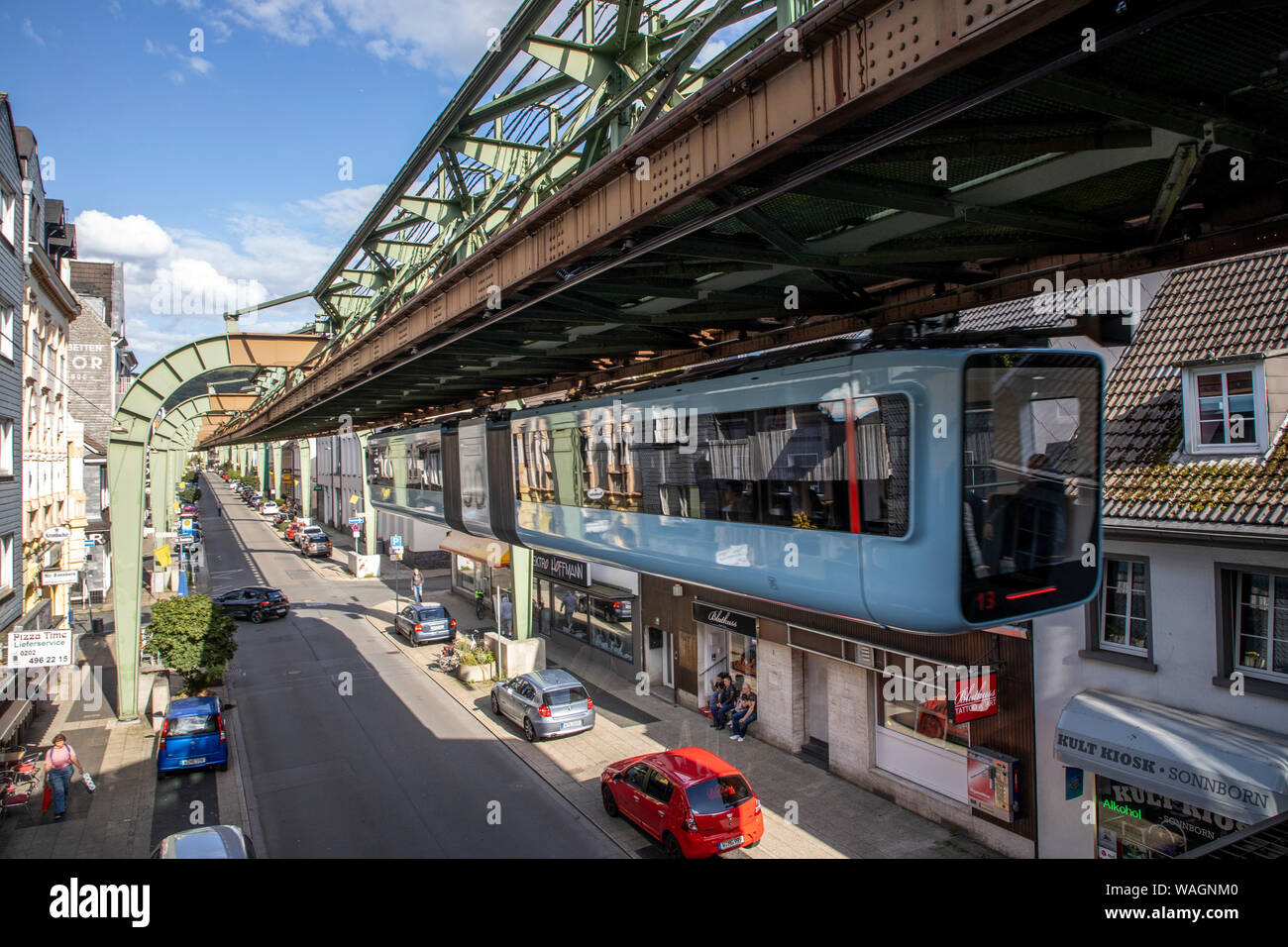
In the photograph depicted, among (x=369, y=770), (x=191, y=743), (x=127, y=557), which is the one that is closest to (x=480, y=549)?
(x=127, y=557)

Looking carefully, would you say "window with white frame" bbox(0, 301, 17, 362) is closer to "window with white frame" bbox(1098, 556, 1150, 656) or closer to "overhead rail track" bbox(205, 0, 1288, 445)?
"overhead rail track" bbox(205, 0, 1288, 445)

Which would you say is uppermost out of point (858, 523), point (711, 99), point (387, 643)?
point (711, 99)

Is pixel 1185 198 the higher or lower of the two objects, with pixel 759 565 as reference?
higher

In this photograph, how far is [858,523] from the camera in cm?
667

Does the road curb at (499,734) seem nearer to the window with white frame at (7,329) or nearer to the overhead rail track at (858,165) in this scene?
the overhead rail track at (858,165)

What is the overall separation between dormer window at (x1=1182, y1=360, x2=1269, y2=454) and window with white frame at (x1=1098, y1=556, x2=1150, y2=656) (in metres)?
1.65

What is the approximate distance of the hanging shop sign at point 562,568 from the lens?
22.3 m

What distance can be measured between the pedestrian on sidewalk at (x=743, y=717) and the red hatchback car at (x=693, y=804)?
4.17 meters

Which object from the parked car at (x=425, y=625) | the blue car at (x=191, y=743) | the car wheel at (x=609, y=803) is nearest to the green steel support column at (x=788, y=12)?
the car wheel at (x=609, y=803)

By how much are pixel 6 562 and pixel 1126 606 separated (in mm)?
21532

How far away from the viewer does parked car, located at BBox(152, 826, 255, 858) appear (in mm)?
8852

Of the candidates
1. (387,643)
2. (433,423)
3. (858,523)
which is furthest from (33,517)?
(858,523)
